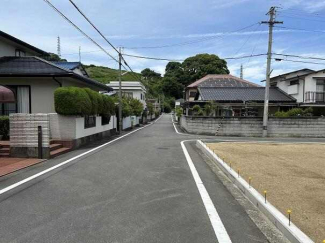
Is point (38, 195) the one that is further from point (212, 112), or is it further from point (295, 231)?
point (212, 112)

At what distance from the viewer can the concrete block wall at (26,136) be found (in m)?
10.3

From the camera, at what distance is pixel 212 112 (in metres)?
25.8

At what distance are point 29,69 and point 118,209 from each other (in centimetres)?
1250

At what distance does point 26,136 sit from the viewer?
1039 cm

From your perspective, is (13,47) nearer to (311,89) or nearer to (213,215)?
(213,215)

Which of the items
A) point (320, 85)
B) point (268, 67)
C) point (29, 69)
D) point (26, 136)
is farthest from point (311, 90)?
point (26, 136)

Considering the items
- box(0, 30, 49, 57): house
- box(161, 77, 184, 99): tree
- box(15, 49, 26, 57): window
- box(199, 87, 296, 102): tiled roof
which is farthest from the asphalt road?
box(161, 77, 184, 99): tree

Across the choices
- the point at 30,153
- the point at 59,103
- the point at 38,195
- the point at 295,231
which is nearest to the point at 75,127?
the point at 59,103

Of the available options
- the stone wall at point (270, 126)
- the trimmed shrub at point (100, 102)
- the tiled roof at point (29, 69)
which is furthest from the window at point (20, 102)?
the stone wall at point (270, 126)

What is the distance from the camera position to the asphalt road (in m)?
4.05

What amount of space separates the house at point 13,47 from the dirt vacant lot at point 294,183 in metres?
13.8

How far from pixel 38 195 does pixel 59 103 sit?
7325 millimetres

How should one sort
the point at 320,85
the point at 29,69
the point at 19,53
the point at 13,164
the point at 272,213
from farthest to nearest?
the point at 320,85
the point at 19,53
the point at 29,69
the point at 13,164
the point at 272,213

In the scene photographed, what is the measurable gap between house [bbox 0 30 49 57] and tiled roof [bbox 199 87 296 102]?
1668 centimetres
